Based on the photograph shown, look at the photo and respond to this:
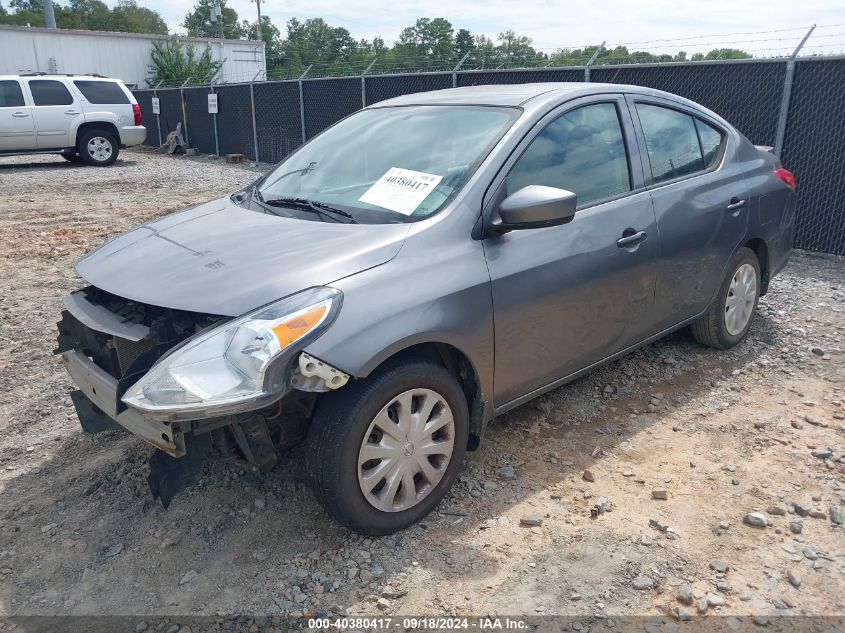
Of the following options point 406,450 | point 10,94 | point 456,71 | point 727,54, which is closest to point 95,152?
point 10,94

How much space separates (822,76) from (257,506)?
7.21m

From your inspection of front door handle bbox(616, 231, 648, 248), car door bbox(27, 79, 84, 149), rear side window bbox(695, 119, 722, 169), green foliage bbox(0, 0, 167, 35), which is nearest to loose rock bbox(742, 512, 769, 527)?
front door handle bbox(616, 231, 648, 248)

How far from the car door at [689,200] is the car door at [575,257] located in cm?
15

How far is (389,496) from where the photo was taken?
2807 mm

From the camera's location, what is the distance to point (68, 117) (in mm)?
15961

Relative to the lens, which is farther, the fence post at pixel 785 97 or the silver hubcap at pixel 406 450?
the fence post at pixel 785 97

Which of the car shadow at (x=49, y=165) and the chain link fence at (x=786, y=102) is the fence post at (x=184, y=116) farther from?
the chain link fence at (x=786, y=102)

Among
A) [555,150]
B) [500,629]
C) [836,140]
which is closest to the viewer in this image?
[500,629]

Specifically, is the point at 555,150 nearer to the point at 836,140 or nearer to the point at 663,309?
the point at 663,309

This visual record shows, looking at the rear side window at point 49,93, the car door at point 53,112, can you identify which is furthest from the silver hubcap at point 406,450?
the rear side window at point 49,93

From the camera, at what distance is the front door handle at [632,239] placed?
11.6 feet

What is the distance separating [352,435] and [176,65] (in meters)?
31.7

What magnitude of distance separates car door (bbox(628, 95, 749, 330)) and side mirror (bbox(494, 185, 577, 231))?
1.04 metres

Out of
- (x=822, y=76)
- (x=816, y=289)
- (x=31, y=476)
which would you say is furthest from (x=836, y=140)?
(x=31, y=476)
